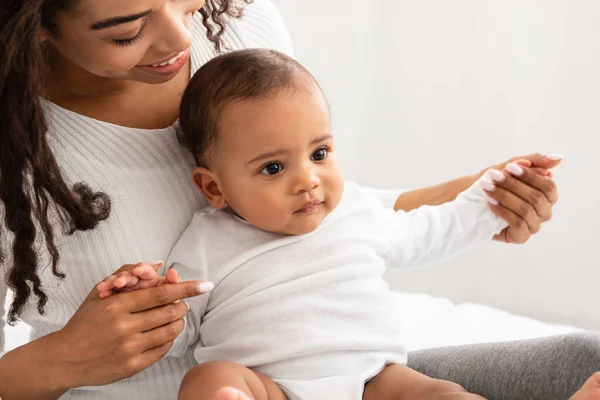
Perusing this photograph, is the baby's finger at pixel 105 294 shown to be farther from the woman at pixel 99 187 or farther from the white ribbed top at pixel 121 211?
the white ribbed top at pixel 121 211

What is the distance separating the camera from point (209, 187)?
4.50 ft

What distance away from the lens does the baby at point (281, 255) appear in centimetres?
126

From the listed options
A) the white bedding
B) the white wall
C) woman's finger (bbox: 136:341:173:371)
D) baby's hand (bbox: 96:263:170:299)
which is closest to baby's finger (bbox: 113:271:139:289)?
baby's hand (bbox: 96:263:170:299)

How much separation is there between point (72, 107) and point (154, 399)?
1.66ft

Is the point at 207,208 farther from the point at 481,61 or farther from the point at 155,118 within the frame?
the point at 481,61

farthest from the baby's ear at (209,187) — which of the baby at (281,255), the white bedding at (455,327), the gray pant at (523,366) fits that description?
the white bedding at (455,327)

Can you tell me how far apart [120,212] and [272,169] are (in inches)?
10.7

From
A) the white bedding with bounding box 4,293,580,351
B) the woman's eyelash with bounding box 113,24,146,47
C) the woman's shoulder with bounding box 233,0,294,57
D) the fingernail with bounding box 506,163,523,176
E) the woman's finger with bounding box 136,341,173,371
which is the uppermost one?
the woman's eyelash with bounding box 113,24,146,47

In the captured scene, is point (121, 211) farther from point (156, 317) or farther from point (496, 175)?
point (496, 175)

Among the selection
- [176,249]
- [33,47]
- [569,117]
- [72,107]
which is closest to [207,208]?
[176,249]

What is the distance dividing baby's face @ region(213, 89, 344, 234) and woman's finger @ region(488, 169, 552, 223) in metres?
0.35

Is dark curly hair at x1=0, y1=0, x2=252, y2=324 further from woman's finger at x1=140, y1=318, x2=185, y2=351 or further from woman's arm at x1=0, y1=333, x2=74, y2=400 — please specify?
woman's finger at x1=140, y1=318, x2=185, y2=351

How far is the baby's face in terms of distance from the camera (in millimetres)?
1270

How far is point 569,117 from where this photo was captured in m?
2.41
